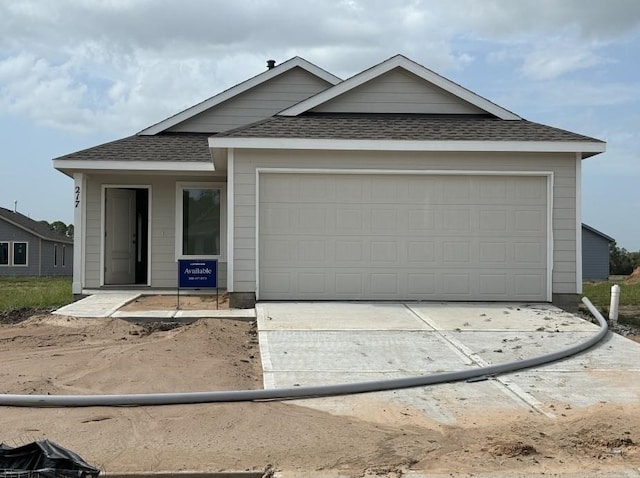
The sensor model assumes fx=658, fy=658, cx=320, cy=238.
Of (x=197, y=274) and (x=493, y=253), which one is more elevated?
(x=493, y=253)

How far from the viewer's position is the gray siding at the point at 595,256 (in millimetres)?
44125

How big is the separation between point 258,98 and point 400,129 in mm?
5465

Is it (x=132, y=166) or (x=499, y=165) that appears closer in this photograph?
(x=499, y=165)

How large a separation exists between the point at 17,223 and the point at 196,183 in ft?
91.6

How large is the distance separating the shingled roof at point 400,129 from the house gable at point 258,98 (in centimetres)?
332

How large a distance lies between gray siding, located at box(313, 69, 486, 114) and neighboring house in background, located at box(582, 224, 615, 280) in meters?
33.4

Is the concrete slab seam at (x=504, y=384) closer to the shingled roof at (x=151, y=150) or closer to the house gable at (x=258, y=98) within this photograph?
the shingled roof at (x=151, y=150)

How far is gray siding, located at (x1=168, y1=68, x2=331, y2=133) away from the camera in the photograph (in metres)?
16.7

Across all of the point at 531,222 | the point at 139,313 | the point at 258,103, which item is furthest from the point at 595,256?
Answer: the point at 139,313

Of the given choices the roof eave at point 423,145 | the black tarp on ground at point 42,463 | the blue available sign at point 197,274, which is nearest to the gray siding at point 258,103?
the roof eave at point 423,145

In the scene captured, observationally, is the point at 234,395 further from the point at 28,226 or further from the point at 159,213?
the point at 28,226

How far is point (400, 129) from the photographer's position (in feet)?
41.2

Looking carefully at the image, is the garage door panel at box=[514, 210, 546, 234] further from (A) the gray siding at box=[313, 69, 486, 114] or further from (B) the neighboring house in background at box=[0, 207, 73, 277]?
(B) the neighboring house in background at box=[0, 207, 73, 277]

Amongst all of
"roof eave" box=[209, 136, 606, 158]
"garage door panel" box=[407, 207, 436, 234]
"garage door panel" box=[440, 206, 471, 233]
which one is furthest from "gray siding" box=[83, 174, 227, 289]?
"garage door panel" box=[440, 206, 471, 233]
